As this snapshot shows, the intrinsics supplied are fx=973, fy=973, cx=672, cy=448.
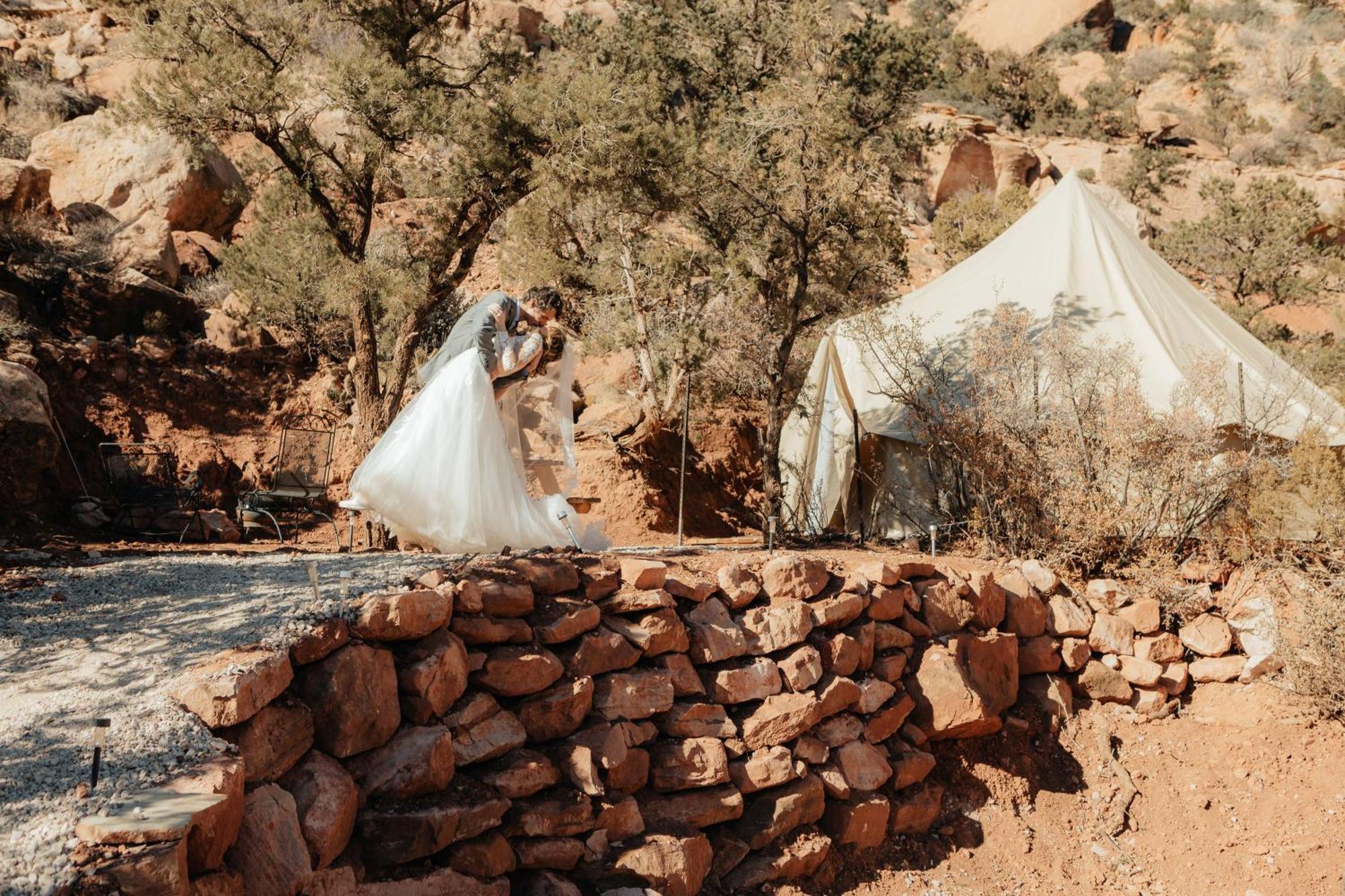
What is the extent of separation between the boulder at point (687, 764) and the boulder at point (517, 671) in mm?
785

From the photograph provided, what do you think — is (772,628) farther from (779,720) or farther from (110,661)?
(110,661)

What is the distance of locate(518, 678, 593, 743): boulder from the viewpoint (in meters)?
4.83

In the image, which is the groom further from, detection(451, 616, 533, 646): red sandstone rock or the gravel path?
detection(451, 616, 533, 646): red sandstone rock

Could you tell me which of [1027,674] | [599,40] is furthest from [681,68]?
[1027,674]

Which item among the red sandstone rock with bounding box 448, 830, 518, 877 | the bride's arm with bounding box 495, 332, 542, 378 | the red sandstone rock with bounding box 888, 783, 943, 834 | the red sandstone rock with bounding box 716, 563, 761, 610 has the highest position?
the bride's arm with bounding box 495, 332, 542, 378

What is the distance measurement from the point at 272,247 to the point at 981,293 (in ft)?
28.3

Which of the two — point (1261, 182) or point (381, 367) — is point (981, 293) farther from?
point (1261, 182)

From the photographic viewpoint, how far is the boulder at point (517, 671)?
15.6 ft

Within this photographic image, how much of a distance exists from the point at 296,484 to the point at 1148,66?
35228 millimetres

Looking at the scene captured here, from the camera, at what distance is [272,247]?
1233cm

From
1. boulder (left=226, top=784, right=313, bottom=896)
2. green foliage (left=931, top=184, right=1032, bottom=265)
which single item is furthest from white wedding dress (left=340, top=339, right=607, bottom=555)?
green foliage (left=931, top=184, right=1032, bottom=265)

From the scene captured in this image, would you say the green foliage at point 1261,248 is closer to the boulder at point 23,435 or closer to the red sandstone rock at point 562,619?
the red sandstone rock at point 562,619

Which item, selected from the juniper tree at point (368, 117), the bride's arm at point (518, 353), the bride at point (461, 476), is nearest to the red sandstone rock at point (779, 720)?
the bride at point (461, 476)

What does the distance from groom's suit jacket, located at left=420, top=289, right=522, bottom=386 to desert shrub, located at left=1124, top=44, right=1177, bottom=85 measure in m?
34.7
